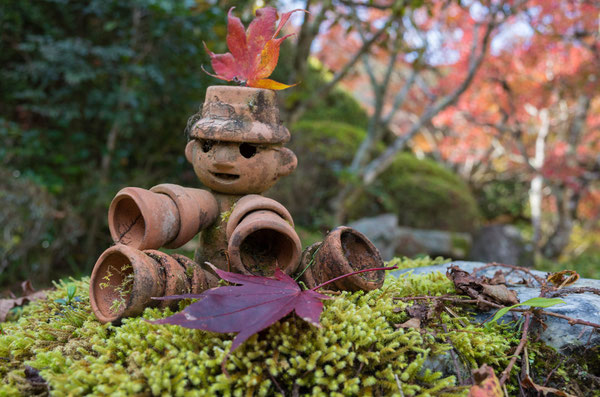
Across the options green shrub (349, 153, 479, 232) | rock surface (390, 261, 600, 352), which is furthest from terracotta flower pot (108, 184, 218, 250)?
green shrub (349, 153, 479, 232)

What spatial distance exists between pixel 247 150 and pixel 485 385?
1.21 m

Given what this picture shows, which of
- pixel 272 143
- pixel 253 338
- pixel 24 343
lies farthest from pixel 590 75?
pixel 24 343

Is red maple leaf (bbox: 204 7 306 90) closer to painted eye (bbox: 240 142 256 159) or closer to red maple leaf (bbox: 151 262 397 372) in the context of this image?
painted eye (bbox: 240 142 256 159)

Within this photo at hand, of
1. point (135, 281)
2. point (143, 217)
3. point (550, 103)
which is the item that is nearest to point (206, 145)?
point (143, 217)

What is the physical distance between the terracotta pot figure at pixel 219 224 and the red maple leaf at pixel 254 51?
9 cm

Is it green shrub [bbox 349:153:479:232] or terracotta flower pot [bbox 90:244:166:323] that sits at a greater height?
terracotta flower pot [bbox 90:244:166:323]

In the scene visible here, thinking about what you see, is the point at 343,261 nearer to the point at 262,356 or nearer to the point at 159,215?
the point at 262,356

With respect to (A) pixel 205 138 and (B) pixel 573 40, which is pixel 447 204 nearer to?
(B) pixel 573 40

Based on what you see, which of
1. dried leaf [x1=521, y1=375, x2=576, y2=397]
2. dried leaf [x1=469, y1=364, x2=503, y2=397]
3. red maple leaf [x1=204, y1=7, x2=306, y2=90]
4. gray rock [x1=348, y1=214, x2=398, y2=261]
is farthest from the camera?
gray rock [x1=348, y1=214, x2=398, y2=261]

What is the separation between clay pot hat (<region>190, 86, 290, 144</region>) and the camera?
1.65 meters

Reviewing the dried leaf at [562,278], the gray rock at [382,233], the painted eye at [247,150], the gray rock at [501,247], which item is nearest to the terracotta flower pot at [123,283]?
the painted eye at [247,150]

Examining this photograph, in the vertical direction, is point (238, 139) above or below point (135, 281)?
above

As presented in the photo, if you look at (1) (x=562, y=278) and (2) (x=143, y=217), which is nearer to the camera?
(2) (x=143, y=217)

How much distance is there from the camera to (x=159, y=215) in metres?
1.53
